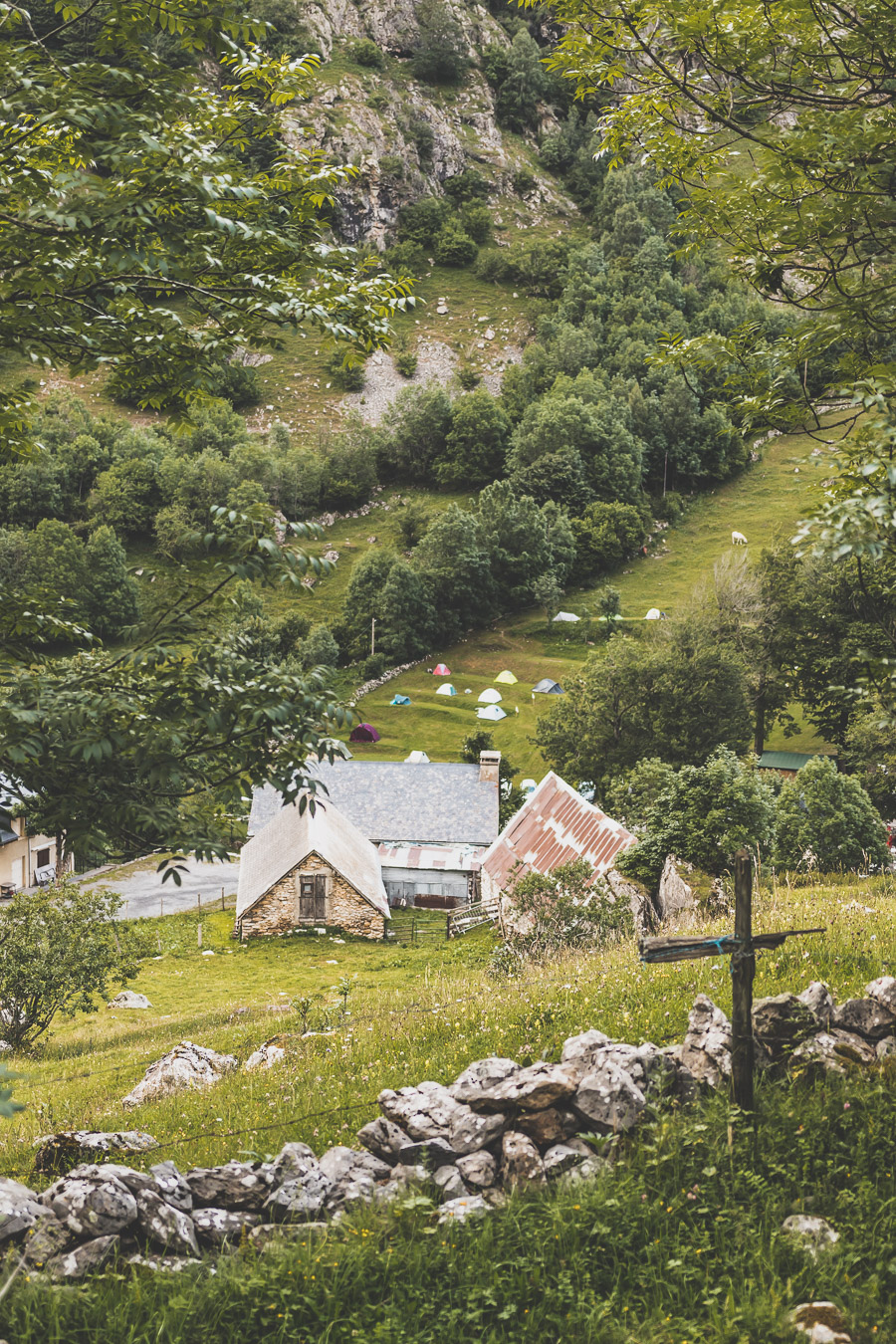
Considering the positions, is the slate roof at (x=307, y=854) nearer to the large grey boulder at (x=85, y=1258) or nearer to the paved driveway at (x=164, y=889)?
the paved driveway at (x=164, y=889)

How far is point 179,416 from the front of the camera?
27.4 feet

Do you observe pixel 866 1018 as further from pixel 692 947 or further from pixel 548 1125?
pixel 548 1125

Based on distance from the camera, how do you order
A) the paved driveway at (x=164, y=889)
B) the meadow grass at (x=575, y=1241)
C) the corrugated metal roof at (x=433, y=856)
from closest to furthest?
the meadow grass at (x=575, y=1241) → the corrugated metal roof at (x=433, y=856) → the paved driveway at (x=164, y=889)

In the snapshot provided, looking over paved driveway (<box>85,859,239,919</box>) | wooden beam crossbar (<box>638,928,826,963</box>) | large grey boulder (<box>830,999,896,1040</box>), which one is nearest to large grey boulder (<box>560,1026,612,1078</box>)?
wooden beam crossbar (<box>638,928,826,963</box>)

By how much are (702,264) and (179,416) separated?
550 ft

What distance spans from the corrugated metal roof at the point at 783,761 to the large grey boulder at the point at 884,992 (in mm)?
50223

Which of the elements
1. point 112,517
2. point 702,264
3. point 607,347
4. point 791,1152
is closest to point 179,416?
point 791,1152

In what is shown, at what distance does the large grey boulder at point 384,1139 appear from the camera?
6.89 meters

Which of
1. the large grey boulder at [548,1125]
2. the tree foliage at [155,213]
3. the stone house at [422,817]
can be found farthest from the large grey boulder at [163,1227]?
the stone house at [422,817]

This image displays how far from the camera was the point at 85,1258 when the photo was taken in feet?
18.6

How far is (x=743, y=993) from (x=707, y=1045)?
1070 millimetres

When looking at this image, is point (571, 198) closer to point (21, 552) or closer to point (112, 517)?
point (112, 517)

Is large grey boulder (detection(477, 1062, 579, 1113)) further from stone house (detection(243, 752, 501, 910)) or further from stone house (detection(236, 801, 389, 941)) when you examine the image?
stone house (detection(243, 752, 501, 910))

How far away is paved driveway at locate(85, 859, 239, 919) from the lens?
159 feet
